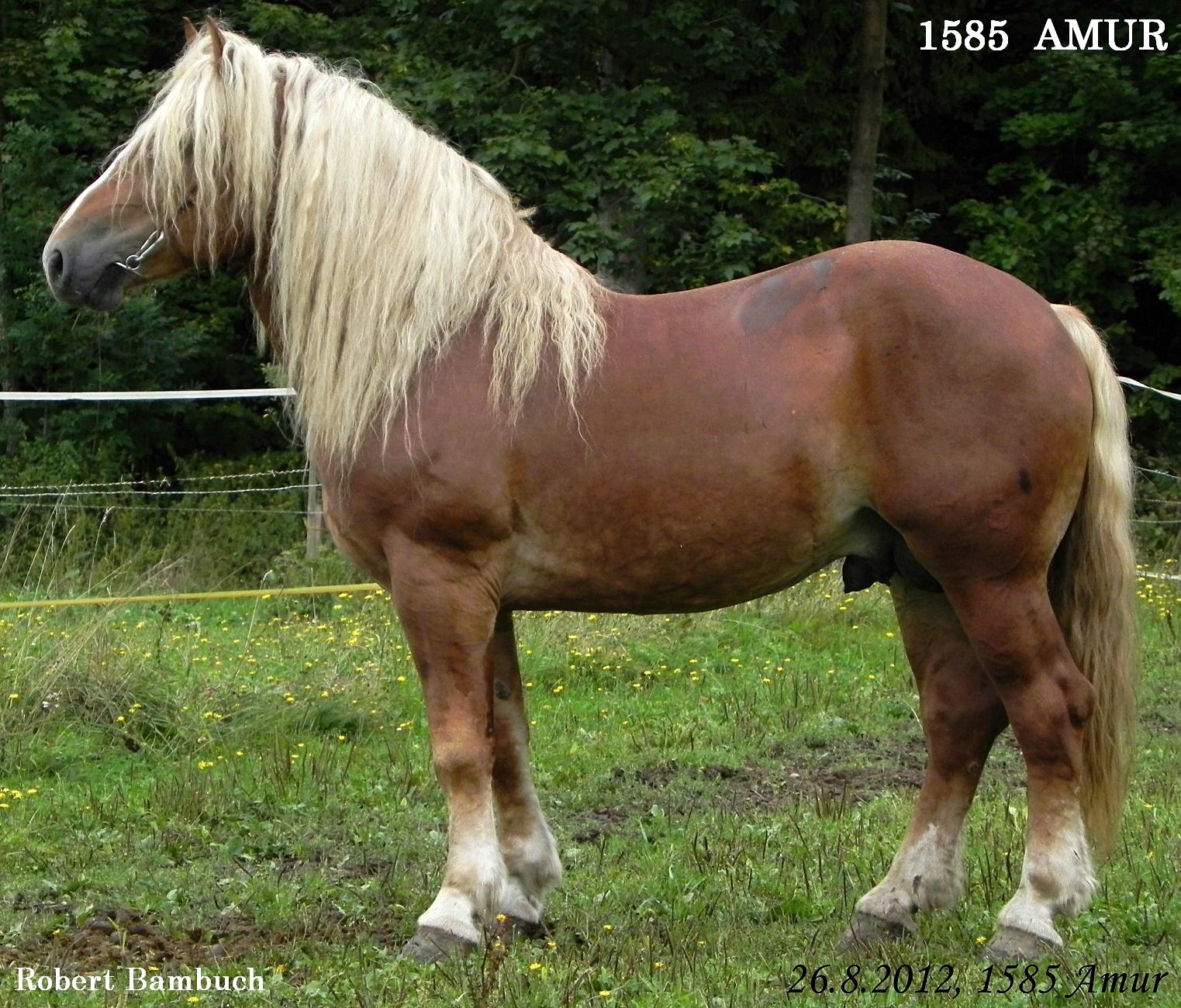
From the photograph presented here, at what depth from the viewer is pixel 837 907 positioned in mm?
4430

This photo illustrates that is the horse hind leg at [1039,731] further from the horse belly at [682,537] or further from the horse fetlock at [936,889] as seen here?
the horse belly at [682,537]

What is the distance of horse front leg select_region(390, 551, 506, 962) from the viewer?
3930 millimetres

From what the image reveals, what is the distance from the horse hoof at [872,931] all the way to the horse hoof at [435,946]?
41.0 inches

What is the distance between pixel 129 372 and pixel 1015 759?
35.9ft

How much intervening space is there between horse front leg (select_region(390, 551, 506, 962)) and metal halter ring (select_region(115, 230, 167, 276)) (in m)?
1.15

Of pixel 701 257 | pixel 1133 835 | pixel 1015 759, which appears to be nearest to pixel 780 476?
pixel 1133 835

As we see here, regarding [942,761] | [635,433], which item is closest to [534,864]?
[942,761]

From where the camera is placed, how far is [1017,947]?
386 centimetres

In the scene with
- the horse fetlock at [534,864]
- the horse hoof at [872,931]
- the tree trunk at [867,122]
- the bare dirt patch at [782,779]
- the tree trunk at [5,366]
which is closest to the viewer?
the horse hoof at [872,931]

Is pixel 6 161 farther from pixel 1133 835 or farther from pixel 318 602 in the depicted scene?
pixel 1133 835

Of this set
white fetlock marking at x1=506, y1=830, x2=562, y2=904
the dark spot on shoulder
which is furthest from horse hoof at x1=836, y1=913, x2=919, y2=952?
the dark spot on shoulder

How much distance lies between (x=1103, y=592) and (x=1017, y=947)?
39.7 inches

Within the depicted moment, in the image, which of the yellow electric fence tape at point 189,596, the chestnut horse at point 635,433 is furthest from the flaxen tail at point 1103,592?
the yellow electric fence tape at point 189,596

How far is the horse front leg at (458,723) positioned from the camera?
393 centimetres
